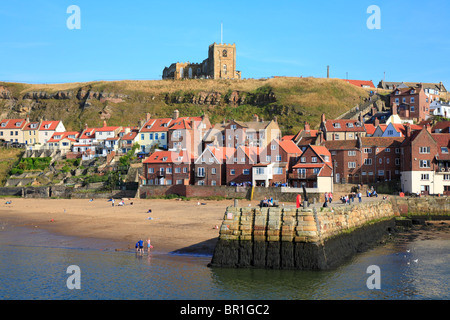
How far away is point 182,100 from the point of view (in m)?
130

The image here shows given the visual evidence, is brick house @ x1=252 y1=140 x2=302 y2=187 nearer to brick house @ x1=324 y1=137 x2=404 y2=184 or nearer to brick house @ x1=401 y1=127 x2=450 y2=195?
brick house @ x1=324 y1=137 x2=404 y2=184

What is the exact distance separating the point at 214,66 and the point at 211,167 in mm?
79505

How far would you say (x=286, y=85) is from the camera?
133 meters

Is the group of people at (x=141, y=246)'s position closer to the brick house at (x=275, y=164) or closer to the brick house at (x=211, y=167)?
the brick house at (x=275, y=164)

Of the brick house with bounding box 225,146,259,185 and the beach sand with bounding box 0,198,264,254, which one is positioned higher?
the brick house with bounding box 225,146,259,185

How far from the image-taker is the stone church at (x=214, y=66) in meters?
141

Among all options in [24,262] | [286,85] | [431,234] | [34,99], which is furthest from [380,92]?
[24,262]

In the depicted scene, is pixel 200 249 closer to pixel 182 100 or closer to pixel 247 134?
pixel 247 134

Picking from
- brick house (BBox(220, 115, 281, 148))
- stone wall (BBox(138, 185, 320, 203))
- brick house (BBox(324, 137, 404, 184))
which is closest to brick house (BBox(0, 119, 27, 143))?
brick house (BBox(220, 115, 281, 148))

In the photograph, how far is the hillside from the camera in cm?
11919

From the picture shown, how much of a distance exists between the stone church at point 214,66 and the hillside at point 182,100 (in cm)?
586

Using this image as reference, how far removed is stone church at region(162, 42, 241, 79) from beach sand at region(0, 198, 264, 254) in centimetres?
8163
